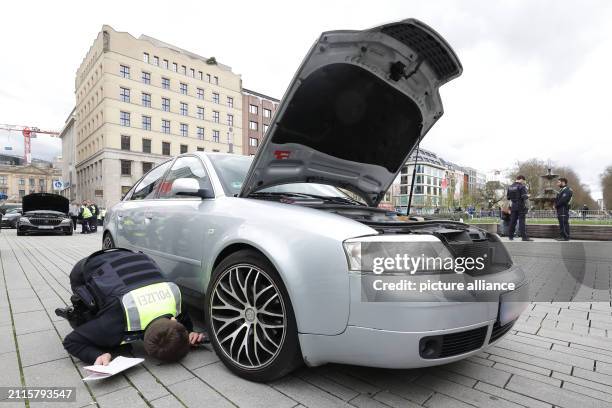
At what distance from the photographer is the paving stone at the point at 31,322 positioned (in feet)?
9.56

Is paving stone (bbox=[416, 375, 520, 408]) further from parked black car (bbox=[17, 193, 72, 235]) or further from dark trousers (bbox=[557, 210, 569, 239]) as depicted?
parked black car (bbox=[17, 193, 72, 235])

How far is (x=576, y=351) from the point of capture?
2.62 meters

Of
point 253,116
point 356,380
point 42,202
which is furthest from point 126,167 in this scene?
point 356,380

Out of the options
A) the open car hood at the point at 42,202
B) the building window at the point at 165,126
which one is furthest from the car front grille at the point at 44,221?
the building window at the point at 165,126

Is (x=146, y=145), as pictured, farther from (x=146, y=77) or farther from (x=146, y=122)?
(x=146, y=77)

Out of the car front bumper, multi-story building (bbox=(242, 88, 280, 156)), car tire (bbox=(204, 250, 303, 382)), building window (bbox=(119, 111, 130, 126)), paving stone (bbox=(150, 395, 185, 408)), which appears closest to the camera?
the car front bumper

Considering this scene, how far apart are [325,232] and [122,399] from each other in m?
1.44

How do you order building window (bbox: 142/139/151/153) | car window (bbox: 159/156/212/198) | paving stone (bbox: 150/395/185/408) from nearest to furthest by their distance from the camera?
paving stone (bbox: 150/395/185/408) < car window (bbox: 159/156/212/198) < building window (bbox: 142/139/151/153)

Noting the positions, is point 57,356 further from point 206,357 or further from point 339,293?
point 339,293

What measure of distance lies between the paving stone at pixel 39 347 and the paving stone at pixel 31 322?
131mm

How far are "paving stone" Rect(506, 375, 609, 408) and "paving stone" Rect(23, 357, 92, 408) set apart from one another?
2.48 m

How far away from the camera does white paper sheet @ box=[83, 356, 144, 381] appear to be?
199 centimetres

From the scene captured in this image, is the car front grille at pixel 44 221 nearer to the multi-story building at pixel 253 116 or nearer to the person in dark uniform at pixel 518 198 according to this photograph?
the person in dark uniform at pixel 518 198

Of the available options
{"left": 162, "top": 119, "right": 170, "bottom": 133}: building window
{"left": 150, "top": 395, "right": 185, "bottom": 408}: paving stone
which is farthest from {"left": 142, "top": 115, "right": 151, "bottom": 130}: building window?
{"left": 150, "top": 395, "right": 185, "bottom": 408}: paving stone
